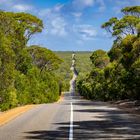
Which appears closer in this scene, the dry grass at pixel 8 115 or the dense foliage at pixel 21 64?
the dry grass at pixel 8 115

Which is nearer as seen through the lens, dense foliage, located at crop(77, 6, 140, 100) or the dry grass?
the dry grass

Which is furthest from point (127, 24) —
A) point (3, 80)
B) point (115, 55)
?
point (3, 80)

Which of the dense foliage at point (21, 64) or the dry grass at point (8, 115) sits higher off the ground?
the dense foliage at point (21, 64)

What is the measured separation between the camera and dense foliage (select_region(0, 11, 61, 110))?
39469 millimetres

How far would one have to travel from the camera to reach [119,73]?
60.1 meters

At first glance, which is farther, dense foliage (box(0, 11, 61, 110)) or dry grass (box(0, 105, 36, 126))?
dense foliage (box(0, 11, 61, 110))

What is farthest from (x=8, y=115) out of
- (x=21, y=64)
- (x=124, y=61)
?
(x=21, y=64)

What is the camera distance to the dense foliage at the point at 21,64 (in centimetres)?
3947

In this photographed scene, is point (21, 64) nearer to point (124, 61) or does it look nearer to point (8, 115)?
point (124, 61)

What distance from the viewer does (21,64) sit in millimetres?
55719

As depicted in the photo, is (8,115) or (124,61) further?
(124,61)

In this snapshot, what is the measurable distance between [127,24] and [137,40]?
1684 centimetres

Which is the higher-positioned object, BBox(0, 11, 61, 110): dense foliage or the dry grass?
BBox(0, 11, 61, 110): dense foliage

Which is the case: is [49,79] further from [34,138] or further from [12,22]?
[34,138]
